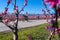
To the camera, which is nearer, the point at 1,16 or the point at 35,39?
the point at 1,16

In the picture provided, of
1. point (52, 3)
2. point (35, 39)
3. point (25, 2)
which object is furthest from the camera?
point (35, 39)

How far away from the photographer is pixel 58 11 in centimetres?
134

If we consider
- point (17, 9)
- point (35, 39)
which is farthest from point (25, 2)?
point (35, 39)

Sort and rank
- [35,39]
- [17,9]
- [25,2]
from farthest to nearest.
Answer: [35,39] → [25,2] → [17,9]

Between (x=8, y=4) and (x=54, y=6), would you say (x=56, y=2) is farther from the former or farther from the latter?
(x=8, y=4)

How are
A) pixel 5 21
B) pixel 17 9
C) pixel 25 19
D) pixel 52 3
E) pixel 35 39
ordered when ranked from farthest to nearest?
pixel 25 19 < pixel 35 39 < pixel 17 9 < pixel 5 21 < pixel 52 3

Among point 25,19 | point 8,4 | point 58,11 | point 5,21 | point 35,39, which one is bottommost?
point 25,19

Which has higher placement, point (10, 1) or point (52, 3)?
point (52, 3)

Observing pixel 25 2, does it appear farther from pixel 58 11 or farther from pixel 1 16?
pixel 58 11

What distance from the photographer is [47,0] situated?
1328 mm

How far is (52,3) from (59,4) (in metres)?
0.06

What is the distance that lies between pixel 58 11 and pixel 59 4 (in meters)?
0.05

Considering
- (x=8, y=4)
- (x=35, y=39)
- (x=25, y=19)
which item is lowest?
(x=25, y=19)

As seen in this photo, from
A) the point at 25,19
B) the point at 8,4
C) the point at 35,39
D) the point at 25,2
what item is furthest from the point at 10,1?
the point at 25,19
